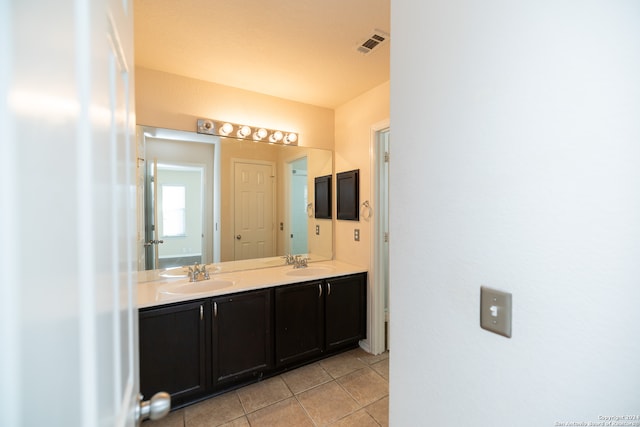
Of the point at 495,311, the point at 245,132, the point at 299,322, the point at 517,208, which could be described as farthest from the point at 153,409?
the point at 245,132

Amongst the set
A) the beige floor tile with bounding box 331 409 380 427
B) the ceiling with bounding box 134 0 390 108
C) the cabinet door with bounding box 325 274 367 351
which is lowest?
the beige floor tile with bounding box 331 409 380 427

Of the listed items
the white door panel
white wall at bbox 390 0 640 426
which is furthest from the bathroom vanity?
the white door panel

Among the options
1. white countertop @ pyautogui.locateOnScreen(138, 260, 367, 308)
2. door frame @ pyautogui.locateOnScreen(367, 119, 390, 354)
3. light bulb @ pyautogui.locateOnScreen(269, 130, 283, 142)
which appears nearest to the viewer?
white countertop @ pyautogui.locateOnScreen(138, 260, 367, 308)

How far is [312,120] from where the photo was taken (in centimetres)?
308

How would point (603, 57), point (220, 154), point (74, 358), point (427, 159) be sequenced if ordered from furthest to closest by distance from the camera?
point (220, 154)
point (427, 159)
point (603, 57)
point (74, 358)

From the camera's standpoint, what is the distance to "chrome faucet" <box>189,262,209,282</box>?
92.4 inches

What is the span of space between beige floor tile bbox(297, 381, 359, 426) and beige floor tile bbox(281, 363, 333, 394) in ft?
0.20

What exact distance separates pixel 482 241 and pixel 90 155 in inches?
36.3

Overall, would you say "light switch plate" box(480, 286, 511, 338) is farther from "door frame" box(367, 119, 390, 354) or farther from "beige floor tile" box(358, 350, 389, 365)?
"beige floor tile" box(358, 350, 389, 365)

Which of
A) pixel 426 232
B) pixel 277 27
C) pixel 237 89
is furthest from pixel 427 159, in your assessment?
pixel 237 89

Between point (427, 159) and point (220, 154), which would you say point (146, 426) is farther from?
point (427, 159)

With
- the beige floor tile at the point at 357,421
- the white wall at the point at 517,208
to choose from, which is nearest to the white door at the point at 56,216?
the white wall at the point at 517,208

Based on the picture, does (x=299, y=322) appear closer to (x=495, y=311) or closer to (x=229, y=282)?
(x=229, y=282)

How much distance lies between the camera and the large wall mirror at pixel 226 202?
2.32m
